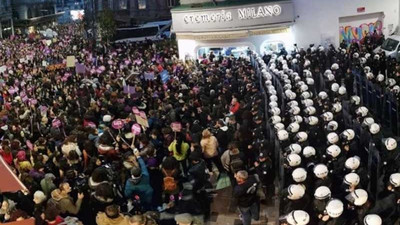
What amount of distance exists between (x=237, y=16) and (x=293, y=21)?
2.81 m

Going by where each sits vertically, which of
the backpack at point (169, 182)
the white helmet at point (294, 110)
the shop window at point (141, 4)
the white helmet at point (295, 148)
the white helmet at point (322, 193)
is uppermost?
the shop window at point (141, 4)

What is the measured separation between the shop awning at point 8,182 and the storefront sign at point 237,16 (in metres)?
20.6

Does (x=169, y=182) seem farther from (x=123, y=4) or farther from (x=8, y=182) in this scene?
(x=123, y=4)

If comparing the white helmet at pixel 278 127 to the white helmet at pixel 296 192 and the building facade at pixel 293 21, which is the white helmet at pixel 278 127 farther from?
the building facade at pixel 293 21

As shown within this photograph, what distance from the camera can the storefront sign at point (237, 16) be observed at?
27.3 m

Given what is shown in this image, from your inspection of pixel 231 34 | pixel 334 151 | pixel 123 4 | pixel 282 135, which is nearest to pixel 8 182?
pixel 282 135

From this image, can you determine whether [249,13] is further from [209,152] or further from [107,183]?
[107,183]

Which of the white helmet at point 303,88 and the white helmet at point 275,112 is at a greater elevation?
the white helmet at point 303,88

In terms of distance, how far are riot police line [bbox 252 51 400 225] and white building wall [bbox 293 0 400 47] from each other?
13.5m

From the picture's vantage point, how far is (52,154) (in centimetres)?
1061

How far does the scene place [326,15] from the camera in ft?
90.9

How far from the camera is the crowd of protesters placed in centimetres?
866

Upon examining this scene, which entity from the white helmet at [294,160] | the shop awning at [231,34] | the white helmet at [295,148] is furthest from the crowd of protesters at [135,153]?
the shop awning at [231,34]

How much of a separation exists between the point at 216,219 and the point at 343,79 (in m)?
8.13
